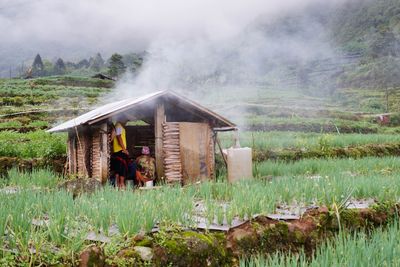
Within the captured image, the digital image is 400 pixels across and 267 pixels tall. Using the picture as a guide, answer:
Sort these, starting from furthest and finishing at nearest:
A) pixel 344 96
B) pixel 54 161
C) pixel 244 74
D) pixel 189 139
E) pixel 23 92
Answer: pixel 244 74
pixel 344 96
pixel 23 92
pixel 54 161
pixel 189 139

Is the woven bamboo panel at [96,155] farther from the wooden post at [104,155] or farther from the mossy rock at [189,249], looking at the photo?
the mossy rock at [189,249]

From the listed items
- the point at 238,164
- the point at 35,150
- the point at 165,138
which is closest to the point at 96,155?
the point at 165,138

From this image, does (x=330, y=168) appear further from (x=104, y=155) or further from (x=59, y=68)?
(x=59, y=68)

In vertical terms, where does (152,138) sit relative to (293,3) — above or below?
below

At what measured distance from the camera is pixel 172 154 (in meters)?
9.29

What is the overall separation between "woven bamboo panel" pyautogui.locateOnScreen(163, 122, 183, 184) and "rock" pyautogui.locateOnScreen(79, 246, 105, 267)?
5.43 meters

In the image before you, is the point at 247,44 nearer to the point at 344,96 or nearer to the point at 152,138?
the point at 344,96

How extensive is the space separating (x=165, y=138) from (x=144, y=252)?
5337 mm

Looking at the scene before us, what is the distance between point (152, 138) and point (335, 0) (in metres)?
102

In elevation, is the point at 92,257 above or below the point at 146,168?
below

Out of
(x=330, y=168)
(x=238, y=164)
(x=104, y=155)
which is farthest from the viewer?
(x=330, y=168)

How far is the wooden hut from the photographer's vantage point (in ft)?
29.6

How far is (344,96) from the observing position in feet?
124

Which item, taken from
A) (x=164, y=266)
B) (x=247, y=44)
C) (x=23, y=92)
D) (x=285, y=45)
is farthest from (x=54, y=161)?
(x=285, y=45)
